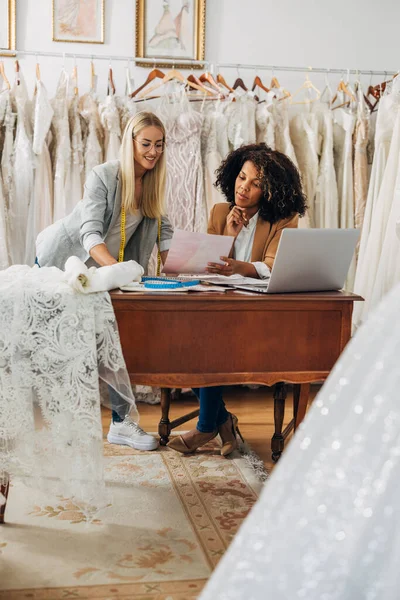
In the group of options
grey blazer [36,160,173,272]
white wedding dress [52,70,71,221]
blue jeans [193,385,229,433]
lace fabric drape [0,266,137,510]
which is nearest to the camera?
lace fabric drape [0,266,137,510]

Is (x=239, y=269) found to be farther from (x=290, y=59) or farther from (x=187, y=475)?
(x=290, y=59)

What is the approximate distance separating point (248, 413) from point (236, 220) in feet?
3.48

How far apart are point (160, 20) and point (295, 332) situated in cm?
250

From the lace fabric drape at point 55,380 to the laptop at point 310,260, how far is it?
48 cm

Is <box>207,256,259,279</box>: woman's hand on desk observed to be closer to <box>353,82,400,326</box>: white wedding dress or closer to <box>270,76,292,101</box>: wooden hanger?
<box>353,82,400,326</box>: white wedding dress

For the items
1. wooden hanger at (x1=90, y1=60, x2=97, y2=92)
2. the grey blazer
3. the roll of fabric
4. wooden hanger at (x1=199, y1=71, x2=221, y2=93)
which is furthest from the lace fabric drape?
wooden hanger at (x1=199, y1=71, x2=221, y2=93)

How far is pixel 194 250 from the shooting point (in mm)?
2301

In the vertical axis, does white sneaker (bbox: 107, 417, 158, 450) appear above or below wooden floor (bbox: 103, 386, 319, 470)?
above

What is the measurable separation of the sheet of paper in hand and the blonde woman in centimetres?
35

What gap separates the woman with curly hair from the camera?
286 cm

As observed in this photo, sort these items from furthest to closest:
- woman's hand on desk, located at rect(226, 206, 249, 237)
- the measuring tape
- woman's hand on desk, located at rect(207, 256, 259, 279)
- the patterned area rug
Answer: woman's hand on desk, located at rect(226, 206, 249, 237) → woman's hand on desk, located at rect(207, 256, 259, 279) → the measuring tape → the patterned area rug

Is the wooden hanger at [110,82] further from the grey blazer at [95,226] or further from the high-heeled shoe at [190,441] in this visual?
the high-heeled shoe at [190,441]

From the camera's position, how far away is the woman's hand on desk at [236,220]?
2.93 meters

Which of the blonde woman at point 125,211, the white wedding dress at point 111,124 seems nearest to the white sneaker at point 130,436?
the blonde woman at point 125,211
